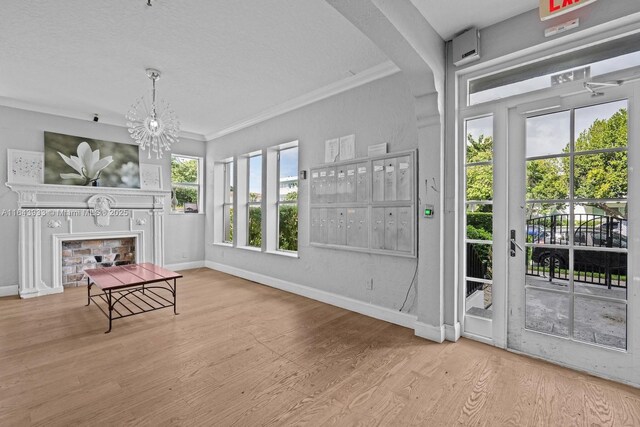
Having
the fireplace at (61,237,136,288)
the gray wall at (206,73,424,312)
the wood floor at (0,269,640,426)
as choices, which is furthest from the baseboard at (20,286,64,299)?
the gray wall at (206,73,424,312)

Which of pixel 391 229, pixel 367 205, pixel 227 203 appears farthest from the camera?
pixel 227 203

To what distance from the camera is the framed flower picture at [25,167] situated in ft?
14.1

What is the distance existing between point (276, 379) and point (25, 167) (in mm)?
5091

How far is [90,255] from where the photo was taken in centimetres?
502

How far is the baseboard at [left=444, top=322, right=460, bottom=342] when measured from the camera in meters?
2.75

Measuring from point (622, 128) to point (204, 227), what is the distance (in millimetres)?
6489

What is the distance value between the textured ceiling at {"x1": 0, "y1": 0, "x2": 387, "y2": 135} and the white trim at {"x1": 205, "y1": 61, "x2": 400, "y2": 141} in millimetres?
88

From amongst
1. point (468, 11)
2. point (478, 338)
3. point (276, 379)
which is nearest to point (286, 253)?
point (276, 379)

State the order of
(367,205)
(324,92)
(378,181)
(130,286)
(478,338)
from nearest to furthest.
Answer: (478,338) < (130,286) < (378,181) < (367,205) < (324,92)

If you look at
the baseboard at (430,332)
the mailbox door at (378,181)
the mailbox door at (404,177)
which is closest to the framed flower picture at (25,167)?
the mailbox door at (378,181)

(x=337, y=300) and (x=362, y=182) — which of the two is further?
(x=337, y=300)

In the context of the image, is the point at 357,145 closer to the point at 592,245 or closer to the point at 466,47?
the point at 466,47

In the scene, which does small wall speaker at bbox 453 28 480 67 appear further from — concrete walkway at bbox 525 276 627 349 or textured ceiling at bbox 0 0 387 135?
concrete walkway at bbox 525 276 627 349

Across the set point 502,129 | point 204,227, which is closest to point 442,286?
point 502,129
